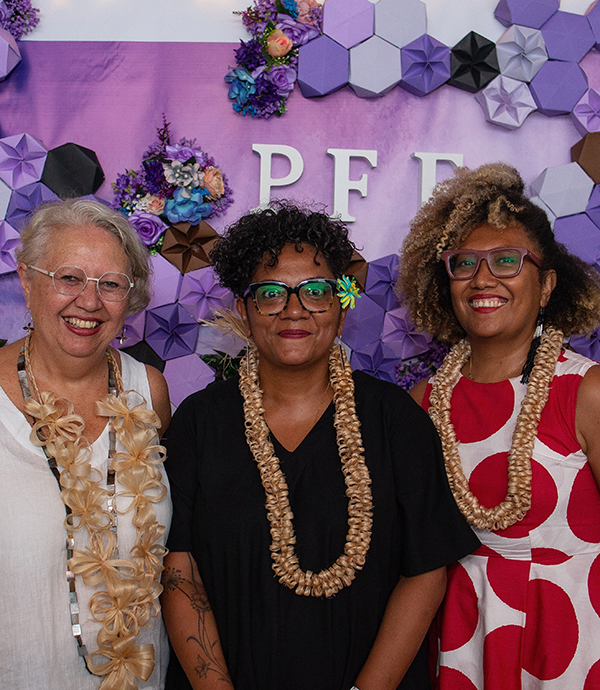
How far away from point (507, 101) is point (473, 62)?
24 cm

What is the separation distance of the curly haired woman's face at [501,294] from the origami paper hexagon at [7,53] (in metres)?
2.15

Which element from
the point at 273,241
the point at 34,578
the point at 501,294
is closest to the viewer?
the point at 34,578

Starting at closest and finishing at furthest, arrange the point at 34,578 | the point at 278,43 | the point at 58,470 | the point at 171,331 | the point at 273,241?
the point at 34,578
the point at 58,470
the point at 273,241
the point at 278,43
the point at 171,331

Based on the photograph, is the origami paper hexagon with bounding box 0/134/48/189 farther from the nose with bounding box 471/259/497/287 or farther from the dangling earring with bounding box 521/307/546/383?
the dangling earring with bounding box 521/307/546/383

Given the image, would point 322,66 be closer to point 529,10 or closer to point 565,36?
point 529,10

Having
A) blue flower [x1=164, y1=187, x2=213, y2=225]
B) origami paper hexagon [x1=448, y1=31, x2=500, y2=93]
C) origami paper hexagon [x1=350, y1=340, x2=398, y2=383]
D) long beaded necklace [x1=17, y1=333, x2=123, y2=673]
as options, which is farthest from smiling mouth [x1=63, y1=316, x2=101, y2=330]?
origami paper hexagon [x1=448, y1=31, x2=500, y2=93]

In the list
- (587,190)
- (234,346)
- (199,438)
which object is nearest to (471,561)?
(199,438)

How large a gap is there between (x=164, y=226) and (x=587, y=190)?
1923 millimetres

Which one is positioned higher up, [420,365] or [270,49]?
[270,49]

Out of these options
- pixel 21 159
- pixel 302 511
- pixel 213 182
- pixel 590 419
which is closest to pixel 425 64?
pixel 213 182

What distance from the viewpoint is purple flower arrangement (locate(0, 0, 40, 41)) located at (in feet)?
8.88

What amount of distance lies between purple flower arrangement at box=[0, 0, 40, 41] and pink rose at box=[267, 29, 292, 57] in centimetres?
109

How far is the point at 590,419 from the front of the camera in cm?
193

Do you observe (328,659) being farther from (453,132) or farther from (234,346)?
(453,132)
